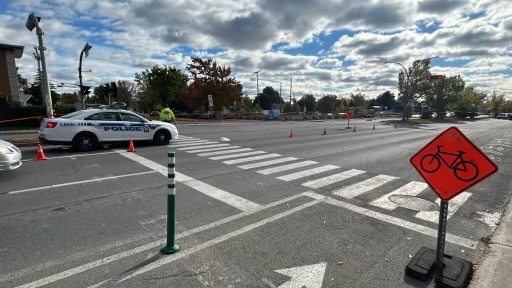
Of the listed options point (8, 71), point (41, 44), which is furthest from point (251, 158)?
point (8, 71)

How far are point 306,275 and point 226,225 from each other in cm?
170

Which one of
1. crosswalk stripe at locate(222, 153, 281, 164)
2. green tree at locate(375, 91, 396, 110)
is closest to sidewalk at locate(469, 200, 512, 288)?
crosswalk stripe at locate(222, 153, 281, 164)

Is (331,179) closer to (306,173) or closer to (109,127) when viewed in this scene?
(306,173)

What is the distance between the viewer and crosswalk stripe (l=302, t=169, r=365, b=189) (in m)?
7.41

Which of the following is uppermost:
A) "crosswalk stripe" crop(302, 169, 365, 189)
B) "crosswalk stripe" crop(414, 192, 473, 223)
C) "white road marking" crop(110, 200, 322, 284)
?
"crosswalk stripe" crop(302, 169, 365, 189)

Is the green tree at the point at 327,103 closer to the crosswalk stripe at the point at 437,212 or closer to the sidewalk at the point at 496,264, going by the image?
the crosswalk stripe at the point at 437,212

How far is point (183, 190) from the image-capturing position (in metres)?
6.63

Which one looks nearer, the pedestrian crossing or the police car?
the pedestrian crossing

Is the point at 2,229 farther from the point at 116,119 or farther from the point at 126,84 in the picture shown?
the point at 126,84

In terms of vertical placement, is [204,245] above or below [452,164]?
below

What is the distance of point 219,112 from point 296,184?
41.7 m

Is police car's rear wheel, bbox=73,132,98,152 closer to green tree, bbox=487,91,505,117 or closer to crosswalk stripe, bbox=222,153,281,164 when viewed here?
→ crosswalk stripe, bbox=222,153,281,164

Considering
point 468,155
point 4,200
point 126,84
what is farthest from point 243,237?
point 126,84

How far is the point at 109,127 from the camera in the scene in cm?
1191
